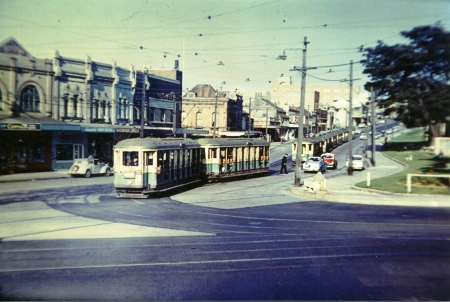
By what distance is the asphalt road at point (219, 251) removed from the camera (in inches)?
294

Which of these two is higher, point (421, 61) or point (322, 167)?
point (421, 61)

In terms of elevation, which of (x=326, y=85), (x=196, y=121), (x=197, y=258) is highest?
(x=326, y=85)

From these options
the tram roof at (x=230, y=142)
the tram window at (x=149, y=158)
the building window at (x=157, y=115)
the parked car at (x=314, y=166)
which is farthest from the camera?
the building window at (x=157, y=115)

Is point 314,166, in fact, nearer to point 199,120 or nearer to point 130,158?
point 130,158

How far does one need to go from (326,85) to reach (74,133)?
148 m

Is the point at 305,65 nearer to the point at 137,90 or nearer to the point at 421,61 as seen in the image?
the point at 421,61

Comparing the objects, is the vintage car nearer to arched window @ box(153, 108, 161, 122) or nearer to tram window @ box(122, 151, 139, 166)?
tram window @ box(122, 151, 139, 166)

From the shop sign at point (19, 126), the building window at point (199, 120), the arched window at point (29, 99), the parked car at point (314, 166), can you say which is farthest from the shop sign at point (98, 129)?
the building window at point (199, 120)

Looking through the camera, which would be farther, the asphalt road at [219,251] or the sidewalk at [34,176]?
the sidewalk at [34,176]

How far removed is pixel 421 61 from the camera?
88.4 feet

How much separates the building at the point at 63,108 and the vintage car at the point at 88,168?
3.15 m

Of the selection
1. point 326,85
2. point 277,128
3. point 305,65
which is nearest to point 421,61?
point 305,65

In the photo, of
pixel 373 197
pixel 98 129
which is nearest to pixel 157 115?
pixel 98 129

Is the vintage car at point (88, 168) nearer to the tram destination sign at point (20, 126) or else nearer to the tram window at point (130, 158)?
the tram destination sign at point (20, 126)
